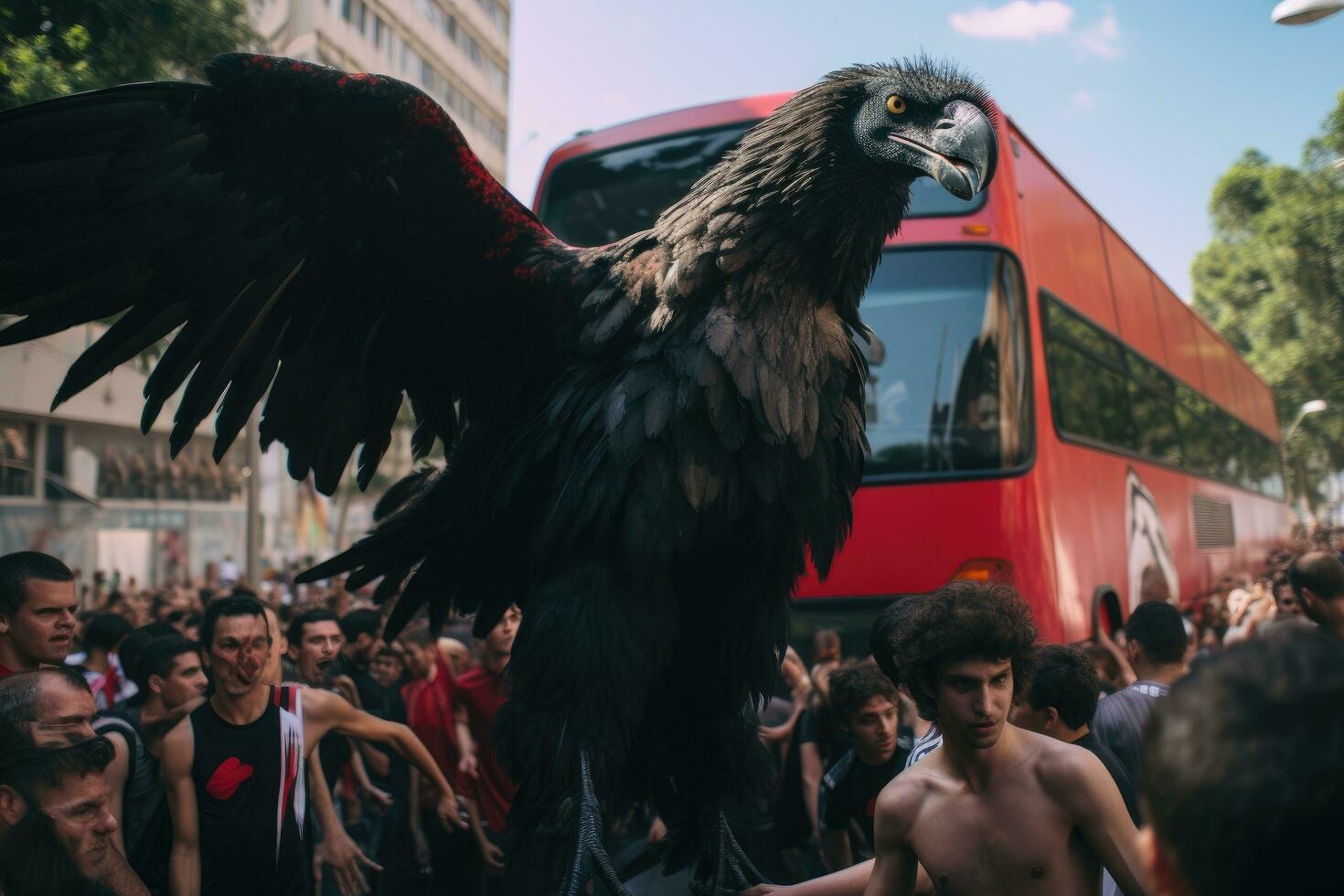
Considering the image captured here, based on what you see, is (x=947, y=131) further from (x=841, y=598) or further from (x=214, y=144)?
(x=841, y=598)

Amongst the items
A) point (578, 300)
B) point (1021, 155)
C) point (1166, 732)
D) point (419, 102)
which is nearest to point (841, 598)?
point (1021, 155)

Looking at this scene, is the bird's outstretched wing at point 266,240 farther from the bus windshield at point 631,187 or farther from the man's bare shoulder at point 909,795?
the bus windshield at point 631,187

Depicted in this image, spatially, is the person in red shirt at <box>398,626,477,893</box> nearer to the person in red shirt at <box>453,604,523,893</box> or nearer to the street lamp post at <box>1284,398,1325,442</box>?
the person in red shirt at <box>453,604,523,893</box>

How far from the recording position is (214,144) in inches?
129

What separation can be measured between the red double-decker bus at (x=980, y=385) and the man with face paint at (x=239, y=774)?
2.87m

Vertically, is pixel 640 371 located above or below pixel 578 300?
below

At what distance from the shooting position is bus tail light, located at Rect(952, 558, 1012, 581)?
561 cm

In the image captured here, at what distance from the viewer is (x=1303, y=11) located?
31.1 ft

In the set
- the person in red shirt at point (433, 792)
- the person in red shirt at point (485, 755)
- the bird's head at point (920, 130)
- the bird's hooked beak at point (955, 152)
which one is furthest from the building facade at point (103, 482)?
the bird's hooked beak at point (955, 152)

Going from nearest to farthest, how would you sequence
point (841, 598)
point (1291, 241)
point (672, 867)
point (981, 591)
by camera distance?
point (981, 591) → point (672, 867) → point (841, 598) → point (1291, 241)

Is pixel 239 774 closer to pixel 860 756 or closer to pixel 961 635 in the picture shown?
pixel 860 756

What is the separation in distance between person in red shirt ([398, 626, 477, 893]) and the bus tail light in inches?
104

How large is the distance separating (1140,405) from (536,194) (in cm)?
498

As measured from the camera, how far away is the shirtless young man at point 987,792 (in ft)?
6.63
